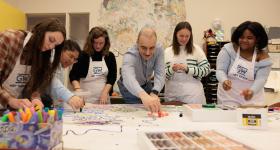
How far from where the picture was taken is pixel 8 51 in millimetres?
1362

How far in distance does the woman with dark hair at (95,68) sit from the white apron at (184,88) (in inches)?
20.1

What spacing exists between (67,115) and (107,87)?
71 cm

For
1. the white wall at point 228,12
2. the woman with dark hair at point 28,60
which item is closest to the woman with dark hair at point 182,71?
the woman with dark hair at point 28,60

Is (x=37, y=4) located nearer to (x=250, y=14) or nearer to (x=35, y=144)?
(x=250, y=14)

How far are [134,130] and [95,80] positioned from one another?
1106 millimetres

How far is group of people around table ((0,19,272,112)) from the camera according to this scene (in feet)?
4.61

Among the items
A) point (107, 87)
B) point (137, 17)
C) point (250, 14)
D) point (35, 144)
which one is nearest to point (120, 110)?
point (107, 87)

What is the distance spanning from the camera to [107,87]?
2.19 metres

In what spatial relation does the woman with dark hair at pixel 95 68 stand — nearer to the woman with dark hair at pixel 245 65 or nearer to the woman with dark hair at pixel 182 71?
the woman with dark hair at pixel 182 71

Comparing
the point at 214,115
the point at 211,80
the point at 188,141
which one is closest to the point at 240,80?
the point at 214,115

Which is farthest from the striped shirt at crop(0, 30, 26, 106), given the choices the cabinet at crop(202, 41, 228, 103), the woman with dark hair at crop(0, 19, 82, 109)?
the cabinet at crop(202, 41, 228, 103)

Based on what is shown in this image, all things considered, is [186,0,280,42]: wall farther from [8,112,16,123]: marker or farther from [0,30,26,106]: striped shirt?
[8,112,16,123]: marker

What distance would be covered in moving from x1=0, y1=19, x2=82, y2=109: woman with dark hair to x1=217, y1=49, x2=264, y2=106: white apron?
46.4 inches

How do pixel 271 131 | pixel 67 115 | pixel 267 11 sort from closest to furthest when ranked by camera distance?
pixel 271 131
pixel 67 115
pixel 267 11
